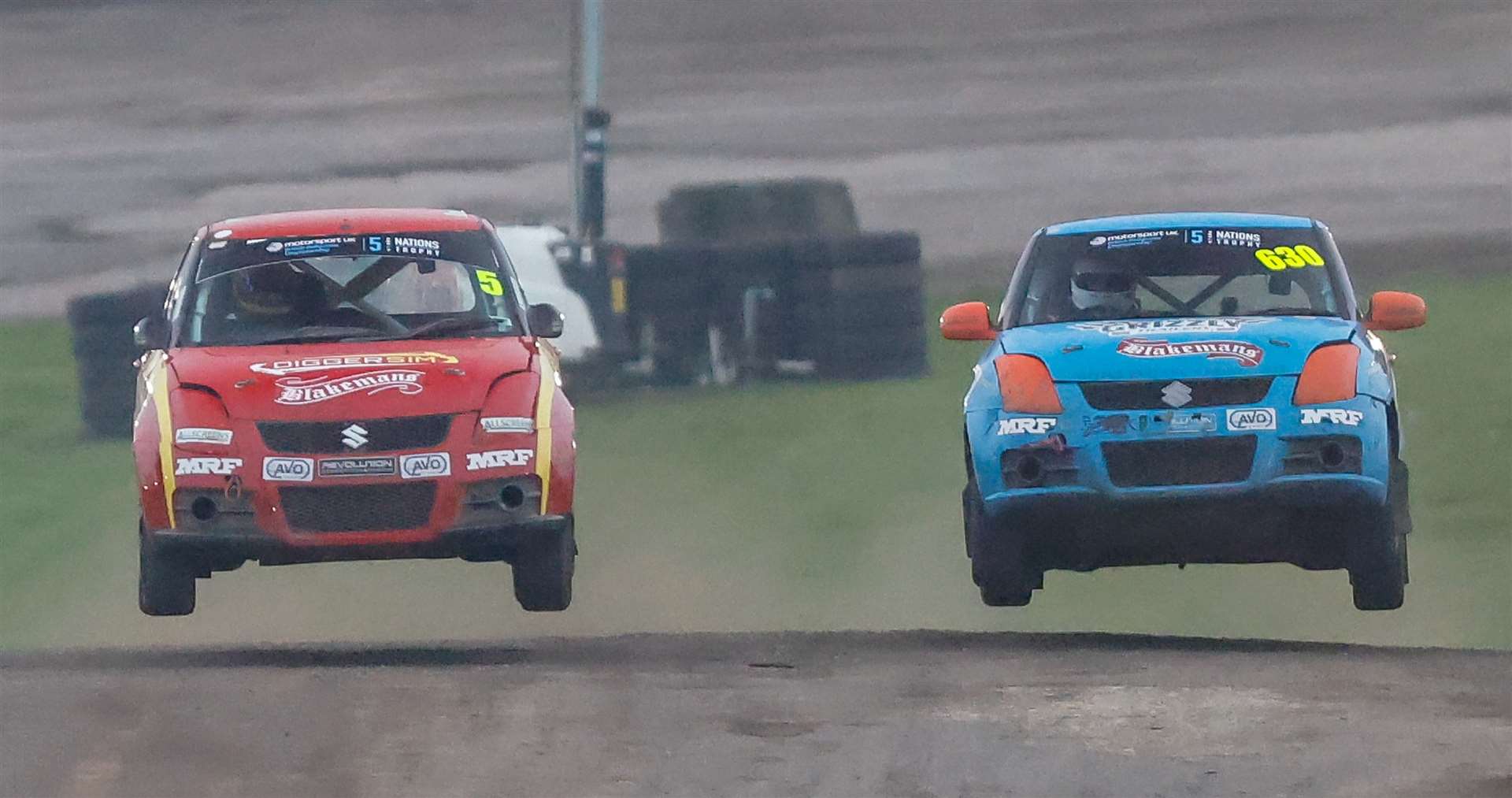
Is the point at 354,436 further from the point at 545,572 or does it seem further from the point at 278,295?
the point at 278,295

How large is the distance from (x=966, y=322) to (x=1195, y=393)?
108cm

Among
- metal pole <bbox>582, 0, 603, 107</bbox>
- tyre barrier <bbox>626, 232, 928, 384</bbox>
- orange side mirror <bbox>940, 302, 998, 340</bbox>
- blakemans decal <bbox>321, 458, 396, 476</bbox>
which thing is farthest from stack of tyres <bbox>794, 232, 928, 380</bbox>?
blakemans decal <bbox>321, 458, 396, 476</bbox>

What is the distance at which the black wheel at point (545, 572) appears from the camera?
35.6 ft

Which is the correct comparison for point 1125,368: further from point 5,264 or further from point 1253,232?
point 5,264

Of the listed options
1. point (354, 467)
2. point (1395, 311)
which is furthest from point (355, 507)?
point (1395, 311)

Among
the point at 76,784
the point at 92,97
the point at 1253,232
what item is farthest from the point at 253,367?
the point at 92,97

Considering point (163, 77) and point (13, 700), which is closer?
point (13, 700)

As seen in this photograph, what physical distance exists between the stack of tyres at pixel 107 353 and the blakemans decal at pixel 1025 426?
530 centimetres

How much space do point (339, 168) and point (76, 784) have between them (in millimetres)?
20781

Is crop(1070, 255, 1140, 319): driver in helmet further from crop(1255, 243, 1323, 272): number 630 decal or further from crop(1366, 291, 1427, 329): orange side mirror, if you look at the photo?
crop(1366, 291, 1427, 329): orange side mirror

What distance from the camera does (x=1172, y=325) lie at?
1107 centimetres

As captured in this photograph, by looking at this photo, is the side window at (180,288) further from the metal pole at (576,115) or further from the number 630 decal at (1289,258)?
the metal pole at (576,115)

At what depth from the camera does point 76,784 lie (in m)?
8.95

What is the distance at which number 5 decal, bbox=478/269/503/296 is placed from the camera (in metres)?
11.7
